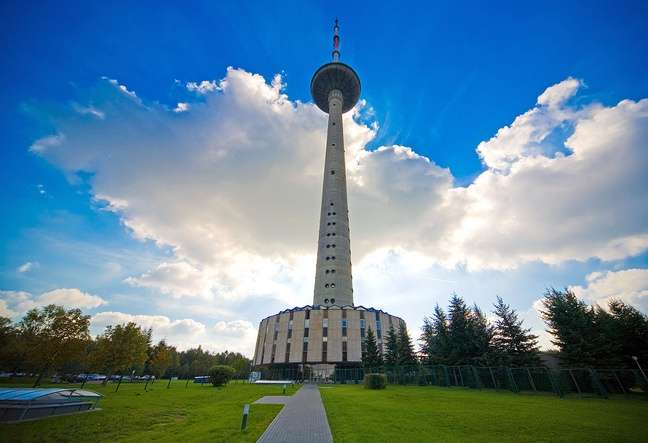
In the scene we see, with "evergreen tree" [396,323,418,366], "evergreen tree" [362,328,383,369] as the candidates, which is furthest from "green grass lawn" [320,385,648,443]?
"evergreen tree" [362,328,383,369]

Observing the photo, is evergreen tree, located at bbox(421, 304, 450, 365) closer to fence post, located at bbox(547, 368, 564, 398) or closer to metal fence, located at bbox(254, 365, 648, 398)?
metal fence, located at bbox(254, 365, 648, 398)

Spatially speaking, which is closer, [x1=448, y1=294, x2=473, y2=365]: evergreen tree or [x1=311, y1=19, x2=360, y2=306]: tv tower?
[x1=448, y1=294, x2=473, y2=365]: evergreen tree

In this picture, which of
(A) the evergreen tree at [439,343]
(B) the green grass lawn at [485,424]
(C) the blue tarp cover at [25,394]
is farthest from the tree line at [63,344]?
(A) the evergreen tree at [439,343]

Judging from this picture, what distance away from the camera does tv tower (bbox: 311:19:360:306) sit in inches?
2367

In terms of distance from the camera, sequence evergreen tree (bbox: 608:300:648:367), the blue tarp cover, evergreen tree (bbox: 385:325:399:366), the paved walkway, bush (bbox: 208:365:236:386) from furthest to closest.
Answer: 1. evergreen tree (bbox: 385:325:399:366)
2. bush (bbox: 208:365:236:386)
3. evergreen tree (bbox: 608:300:648:367)
4. the blue tarp cover
5. the paved walkway

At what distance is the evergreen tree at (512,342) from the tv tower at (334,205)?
32.0m

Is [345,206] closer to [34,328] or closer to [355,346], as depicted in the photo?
[355,346]

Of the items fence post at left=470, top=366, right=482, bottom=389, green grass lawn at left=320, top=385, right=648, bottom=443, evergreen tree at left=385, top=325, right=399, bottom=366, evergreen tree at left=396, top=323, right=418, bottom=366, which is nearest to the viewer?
green grass lawn at left=320, top=385, right=648, bottom=443

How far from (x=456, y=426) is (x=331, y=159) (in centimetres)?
6555

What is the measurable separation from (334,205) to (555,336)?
46.1 metres

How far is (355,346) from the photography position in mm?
53781

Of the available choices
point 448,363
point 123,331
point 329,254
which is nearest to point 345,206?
point 329,254

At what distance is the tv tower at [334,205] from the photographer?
60125mm

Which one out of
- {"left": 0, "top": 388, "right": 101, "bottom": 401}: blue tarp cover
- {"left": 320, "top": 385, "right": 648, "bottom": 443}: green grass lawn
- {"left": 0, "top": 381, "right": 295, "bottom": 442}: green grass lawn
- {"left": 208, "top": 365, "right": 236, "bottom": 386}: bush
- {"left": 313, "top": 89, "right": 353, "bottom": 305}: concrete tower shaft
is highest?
{"left": 313, "top": 89, "right": 353, "bottom": 305}: concrete tower shaft
